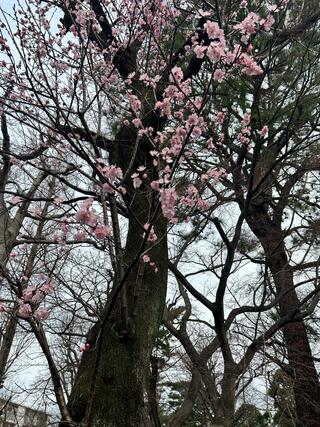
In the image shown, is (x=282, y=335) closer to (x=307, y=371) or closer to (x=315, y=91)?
(x=307, y=371)

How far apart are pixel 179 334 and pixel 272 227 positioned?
2224mm

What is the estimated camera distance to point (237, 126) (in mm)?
5582

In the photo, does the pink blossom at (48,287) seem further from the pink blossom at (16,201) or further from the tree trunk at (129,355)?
the pink blossom at (16,201)

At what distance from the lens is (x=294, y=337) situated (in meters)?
6.48

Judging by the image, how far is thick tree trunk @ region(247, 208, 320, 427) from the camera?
18.7ft

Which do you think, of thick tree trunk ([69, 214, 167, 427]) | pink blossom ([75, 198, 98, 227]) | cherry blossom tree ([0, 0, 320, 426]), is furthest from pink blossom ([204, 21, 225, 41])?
thick tree trunk ([69, 214, 167, 427])

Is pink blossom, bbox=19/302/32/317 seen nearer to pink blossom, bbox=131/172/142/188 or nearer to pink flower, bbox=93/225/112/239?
pink flower, bbox=93/225/112/239

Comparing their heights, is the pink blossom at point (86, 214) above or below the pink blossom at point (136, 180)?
below

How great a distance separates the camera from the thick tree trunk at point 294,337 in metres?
5.69

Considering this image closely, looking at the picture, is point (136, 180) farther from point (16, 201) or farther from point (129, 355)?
point (129, 355)

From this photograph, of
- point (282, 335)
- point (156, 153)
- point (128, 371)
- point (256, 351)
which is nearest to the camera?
point (128, 371)

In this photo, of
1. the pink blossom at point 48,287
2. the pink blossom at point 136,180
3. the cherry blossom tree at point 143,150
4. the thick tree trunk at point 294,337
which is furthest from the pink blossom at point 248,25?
the thick tree trunk at point 294,337

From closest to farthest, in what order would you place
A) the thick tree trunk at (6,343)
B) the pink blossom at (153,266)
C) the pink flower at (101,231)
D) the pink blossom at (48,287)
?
1. the pink flower at (101,231)
2. the pink blossom at (48,287)
3. the pink blossom at (153,266)
4. the thick tree trunk at (6,343)

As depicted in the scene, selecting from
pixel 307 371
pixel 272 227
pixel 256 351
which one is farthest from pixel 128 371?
pixel 272 227
